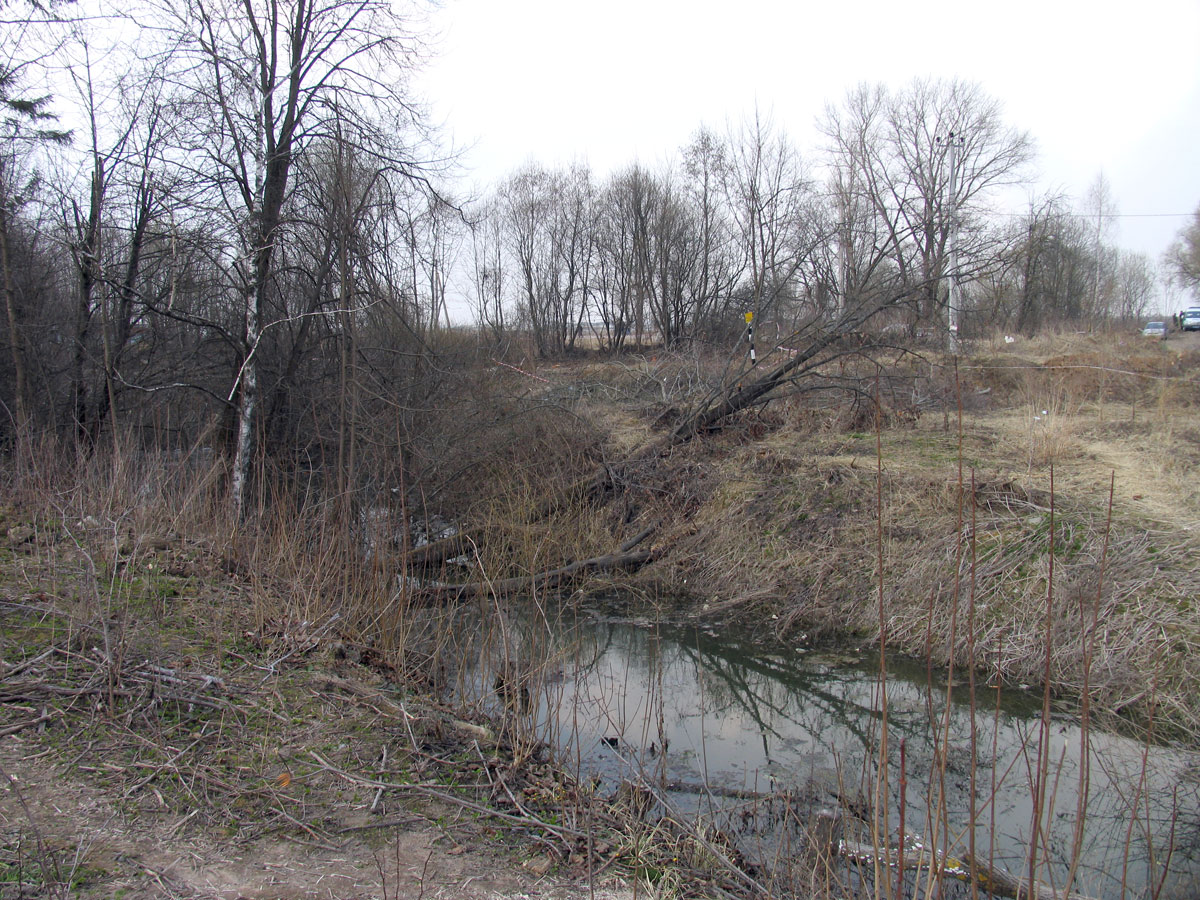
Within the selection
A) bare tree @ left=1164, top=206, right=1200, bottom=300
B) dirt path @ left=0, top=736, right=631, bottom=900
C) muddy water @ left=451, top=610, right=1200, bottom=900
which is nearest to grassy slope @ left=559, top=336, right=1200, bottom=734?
muddy water @ left=451, top=610, right=1200, bottom=900

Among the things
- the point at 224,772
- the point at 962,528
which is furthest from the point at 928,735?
the point at 224,772

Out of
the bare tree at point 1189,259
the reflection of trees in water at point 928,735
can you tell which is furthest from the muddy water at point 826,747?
the bare tree at point 1189,259

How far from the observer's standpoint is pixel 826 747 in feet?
17.5

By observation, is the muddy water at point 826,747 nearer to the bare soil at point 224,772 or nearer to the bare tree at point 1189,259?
the bare soil at point 224,772

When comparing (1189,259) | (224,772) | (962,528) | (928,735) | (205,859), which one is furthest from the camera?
(1189,259)

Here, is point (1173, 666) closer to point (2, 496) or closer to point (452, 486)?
point (452, 486)

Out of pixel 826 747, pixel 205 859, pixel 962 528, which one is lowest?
pixel 826 747

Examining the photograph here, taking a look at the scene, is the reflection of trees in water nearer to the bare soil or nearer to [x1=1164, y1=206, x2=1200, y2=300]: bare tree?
the bare soil

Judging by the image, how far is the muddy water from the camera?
3955 millimetres

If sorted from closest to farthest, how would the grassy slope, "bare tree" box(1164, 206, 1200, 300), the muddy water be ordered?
the muddy water
the grassy slope
"bare tree" box(1164, 206, 1200, 300)

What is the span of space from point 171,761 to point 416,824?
116 cm

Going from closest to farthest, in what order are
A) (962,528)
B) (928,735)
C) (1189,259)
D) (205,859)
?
(205,859), (928,735), (962,528), (1189,259)

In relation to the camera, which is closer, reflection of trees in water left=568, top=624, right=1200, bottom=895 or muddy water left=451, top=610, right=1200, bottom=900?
muddy water left=451, top=610, right=1200, bottom=900

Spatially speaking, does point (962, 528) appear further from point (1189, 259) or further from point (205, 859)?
point (1189, 259)
